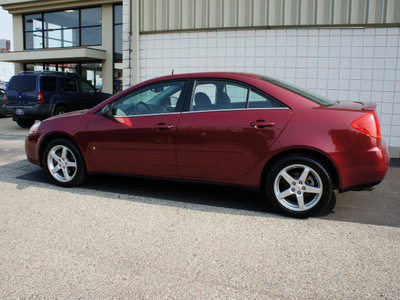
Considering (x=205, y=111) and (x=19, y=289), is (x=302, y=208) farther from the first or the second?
(x=19, y=289)

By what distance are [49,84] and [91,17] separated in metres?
8.57

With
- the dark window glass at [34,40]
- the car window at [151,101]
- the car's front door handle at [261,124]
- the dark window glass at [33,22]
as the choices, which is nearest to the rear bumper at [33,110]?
the car window at [151,101]

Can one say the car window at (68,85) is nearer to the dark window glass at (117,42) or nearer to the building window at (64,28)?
the dark window glass at (117,42)

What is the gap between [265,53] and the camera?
8445 millimetres

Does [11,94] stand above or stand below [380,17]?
below

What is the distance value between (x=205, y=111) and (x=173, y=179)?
881mm

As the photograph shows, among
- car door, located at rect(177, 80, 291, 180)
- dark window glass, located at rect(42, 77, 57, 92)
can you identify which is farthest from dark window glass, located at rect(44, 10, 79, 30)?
car door, located at rect(177, 80, 291, 180)

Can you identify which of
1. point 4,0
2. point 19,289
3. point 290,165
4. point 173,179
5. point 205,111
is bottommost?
point 19,289

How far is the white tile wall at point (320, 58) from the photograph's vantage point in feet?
25.7

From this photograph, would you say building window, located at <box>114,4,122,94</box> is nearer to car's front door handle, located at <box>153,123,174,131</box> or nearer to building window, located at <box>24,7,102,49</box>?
building window, located at <box>24,7,102,49</box>

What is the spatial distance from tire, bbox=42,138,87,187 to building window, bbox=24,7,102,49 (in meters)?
15.6

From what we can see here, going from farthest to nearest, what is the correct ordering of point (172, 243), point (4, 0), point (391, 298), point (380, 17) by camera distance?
point (4, 0) → point (380, 17) → point (172, 243) → point (391, 298)

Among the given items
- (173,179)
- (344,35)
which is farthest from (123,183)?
(344,35)

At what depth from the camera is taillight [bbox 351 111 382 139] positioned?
375cm
